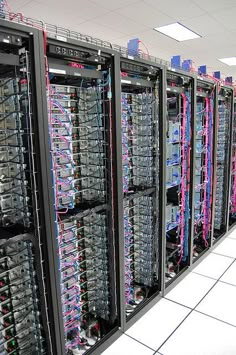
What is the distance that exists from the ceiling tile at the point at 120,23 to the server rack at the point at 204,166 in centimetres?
253

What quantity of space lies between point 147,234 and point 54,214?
44.3 inches

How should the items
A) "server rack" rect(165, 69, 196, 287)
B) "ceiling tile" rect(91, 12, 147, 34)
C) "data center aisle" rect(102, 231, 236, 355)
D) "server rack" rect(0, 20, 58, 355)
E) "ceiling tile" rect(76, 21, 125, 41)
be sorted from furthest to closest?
"ceiling tile" rect(76, 21, 125, 41)
"ceiling tile" rect(91, 12, 147, 34)
"server rack" rect(165, 69, 196, 287)
"data center aisle" rect(102, 231, 236, 355)
"server rack" rect(0, 20, 58, 355)

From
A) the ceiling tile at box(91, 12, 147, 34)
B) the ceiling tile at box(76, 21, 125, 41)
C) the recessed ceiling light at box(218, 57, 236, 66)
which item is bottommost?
the ceiling tile at box(91, 12, 147, 34)

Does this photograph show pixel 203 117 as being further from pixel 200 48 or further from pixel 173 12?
pixel 200 48

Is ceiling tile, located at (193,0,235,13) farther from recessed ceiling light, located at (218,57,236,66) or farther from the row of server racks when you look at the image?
recessed ceiling light, located at (218,57,236,66)

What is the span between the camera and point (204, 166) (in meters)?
3.20

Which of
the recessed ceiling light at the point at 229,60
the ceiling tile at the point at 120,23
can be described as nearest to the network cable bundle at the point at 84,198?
the ceiling tile at the point at 120,23

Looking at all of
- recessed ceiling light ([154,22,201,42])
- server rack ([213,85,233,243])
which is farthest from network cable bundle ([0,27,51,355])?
recessed ceiling light ([154,22,201,42])

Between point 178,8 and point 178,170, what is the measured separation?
10.0 ft

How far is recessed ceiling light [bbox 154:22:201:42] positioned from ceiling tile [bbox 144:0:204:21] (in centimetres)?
53

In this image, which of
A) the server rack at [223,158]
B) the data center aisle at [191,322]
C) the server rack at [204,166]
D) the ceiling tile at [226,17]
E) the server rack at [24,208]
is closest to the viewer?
the server rack at [24,208]

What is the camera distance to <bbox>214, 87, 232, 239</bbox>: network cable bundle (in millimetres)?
3559

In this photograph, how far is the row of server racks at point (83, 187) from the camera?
1320mm

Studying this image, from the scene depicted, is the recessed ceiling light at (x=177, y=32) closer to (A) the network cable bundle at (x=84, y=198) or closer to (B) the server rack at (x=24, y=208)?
(A) the network cable bundle at (x=84, y=198)
